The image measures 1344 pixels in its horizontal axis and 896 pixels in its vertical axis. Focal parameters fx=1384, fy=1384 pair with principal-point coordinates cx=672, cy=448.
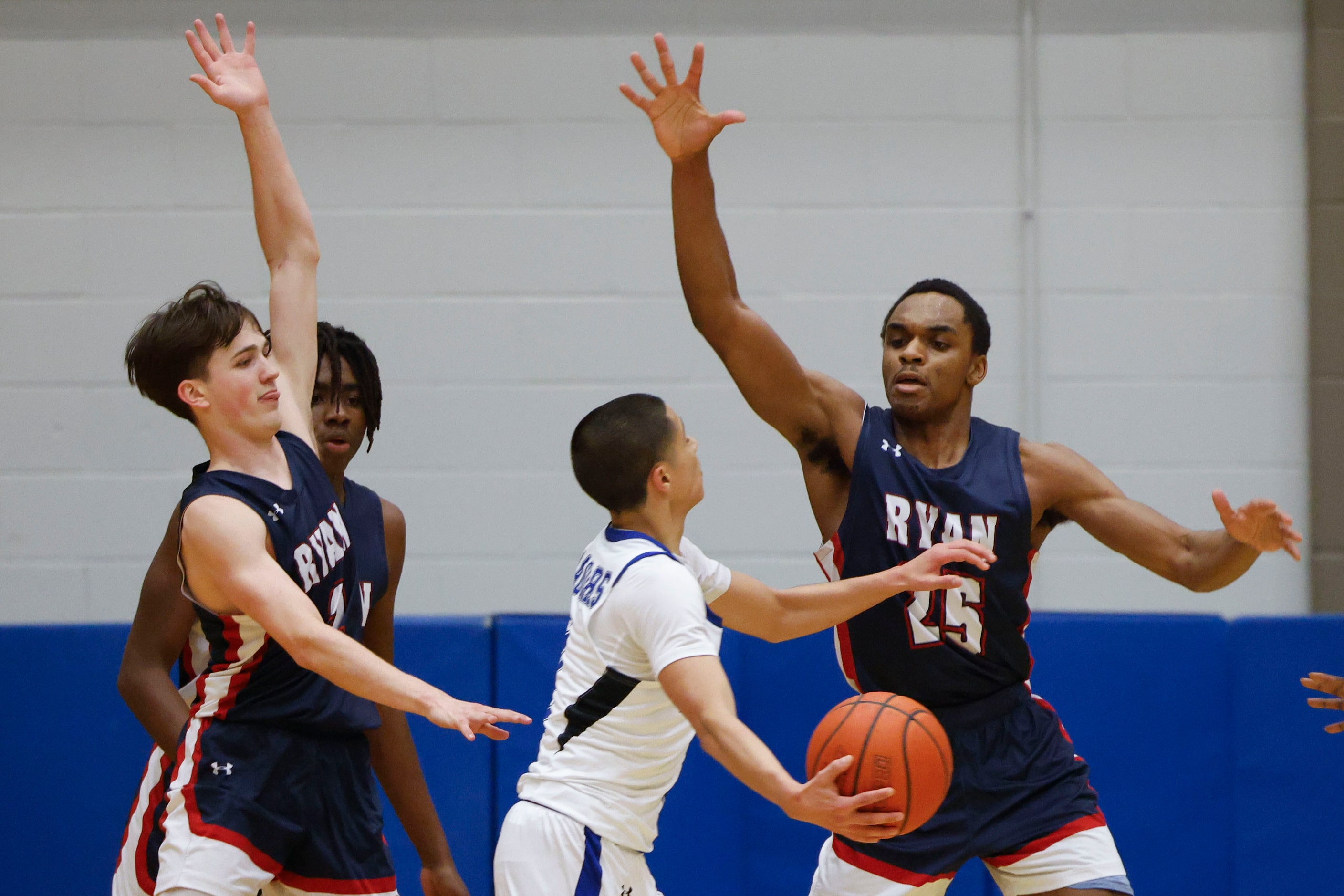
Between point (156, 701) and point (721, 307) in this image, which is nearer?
point (156, 701)

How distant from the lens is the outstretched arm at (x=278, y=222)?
10.9 ft

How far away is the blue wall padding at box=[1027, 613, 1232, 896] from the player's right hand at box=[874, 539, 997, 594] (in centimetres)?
150

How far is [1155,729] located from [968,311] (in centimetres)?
174

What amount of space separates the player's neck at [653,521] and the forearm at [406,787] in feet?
→ 3.50

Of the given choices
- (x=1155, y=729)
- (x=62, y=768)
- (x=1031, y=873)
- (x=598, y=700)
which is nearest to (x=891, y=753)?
(x=598, y=700)

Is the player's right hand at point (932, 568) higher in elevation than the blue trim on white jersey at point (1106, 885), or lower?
higher

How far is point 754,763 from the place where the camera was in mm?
2428

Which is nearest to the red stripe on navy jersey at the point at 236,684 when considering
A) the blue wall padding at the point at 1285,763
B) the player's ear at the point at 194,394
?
the player's ear at the point at 194,394

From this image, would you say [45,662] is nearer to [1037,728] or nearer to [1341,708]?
[1037,728]

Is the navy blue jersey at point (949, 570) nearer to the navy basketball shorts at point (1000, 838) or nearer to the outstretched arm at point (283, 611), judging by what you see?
the navy basketball shorts at point (1000, 838)

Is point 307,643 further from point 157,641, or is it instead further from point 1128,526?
point 1128,526

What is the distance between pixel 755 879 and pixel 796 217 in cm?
271

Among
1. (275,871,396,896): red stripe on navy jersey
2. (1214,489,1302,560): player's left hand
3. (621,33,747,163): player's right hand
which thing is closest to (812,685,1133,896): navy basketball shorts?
(1214,489,1302,560): player's left hand

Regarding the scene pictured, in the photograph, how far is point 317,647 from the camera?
101 inches
